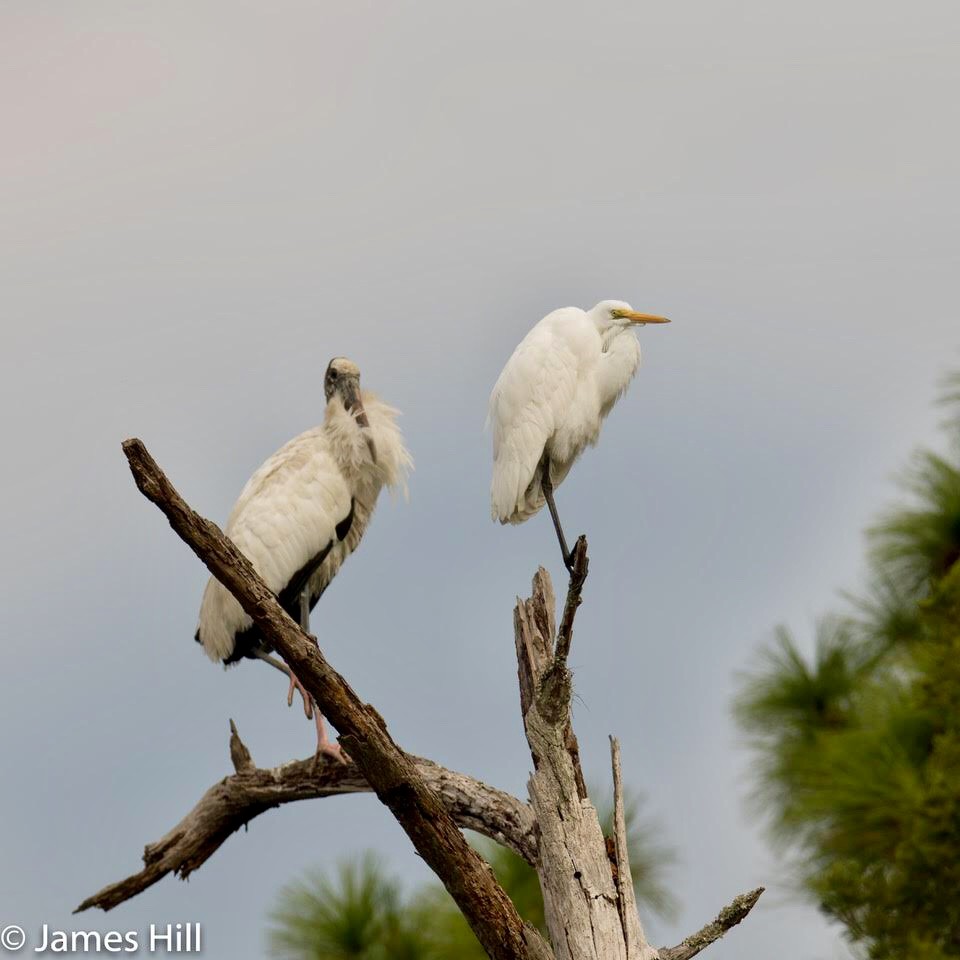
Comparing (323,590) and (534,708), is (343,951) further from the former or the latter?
(534,708)

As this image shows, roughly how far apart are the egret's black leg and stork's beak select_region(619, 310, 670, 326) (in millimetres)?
771

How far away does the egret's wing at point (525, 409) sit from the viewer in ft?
19.7

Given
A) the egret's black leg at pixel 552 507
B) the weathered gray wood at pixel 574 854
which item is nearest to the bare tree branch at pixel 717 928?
the weathered gray wood at pixel 574 854

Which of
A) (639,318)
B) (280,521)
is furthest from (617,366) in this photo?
(280,521)

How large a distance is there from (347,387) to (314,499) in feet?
2.30

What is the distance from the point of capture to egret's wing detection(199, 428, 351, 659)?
727 centimetres

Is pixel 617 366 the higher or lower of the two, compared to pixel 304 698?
higher

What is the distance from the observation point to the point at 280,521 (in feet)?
24.1

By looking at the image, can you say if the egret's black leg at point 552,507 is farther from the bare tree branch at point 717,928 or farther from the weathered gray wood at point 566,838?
the bare tree branch at point 717,928

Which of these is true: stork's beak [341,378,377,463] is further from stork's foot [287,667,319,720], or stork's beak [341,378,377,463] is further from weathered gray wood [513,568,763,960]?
weathered gray wood [513,568,763,960]

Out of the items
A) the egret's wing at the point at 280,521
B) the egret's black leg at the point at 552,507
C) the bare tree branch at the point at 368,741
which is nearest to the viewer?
the bare tree branch at the point at 368,741

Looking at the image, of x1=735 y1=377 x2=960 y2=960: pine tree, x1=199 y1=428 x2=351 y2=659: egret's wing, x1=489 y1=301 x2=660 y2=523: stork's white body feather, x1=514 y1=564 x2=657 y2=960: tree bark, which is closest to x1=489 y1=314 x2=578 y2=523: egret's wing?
x1=489 y1=301 x2=660 y2=523: stork's white body feather

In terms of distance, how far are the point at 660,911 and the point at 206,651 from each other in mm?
3591

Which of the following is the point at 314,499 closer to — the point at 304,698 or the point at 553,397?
the point at 304,698
